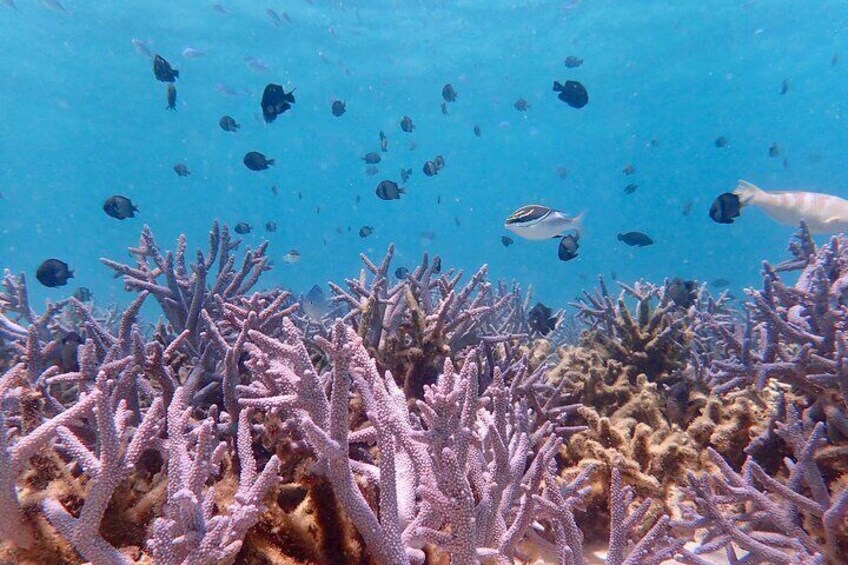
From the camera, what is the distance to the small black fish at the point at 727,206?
6.11 metres

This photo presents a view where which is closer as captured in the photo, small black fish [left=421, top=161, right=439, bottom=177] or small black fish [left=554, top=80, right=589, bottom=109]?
small black fish [left=554, top=80, right=589, bottom=109]

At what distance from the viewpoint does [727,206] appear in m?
6.13

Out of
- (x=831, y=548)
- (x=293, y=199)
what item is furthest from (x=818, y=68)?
(x=293, y=199)

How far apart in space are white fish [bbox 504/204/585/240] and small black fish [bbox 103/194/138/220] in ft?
15.8

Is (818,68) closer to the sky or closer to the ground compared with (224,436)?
closer to the sky

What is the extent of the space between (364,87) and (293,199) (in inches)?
2478

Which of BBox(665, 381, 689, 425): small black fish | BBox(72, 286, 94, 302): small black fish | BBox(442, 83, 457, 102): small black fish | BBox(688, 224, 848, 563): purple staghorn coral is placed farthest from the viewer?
BBox(442, 83, 457, 102): small black fish

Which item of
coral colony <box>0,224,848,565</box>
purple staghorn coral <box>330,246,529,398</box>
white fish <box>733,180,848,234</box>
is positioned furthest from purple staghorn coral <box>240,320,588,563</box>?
white fish <box>733,180,848,234</box>

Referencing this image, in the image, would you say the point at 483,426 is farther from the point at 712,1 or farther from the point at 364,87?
the point at 364,87

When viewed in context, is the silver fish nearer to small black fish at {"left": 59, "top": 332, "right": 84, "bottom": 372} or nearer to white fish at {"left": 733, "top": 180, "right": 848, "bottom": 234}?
small black fish at {"left": 59, "top": 332, "right": 84, "bottom": 372}

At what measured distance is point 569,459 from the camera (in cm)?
362

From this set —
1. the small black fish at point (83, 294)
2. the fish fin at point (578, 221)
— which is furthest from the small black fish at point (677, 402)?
the small black fish at point (83, 294)

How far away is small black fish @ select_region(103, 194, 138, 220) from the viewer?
21.9 feet

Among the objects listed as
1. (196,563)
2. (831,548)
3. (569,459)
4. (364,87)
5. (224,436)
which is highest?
(364,87)
